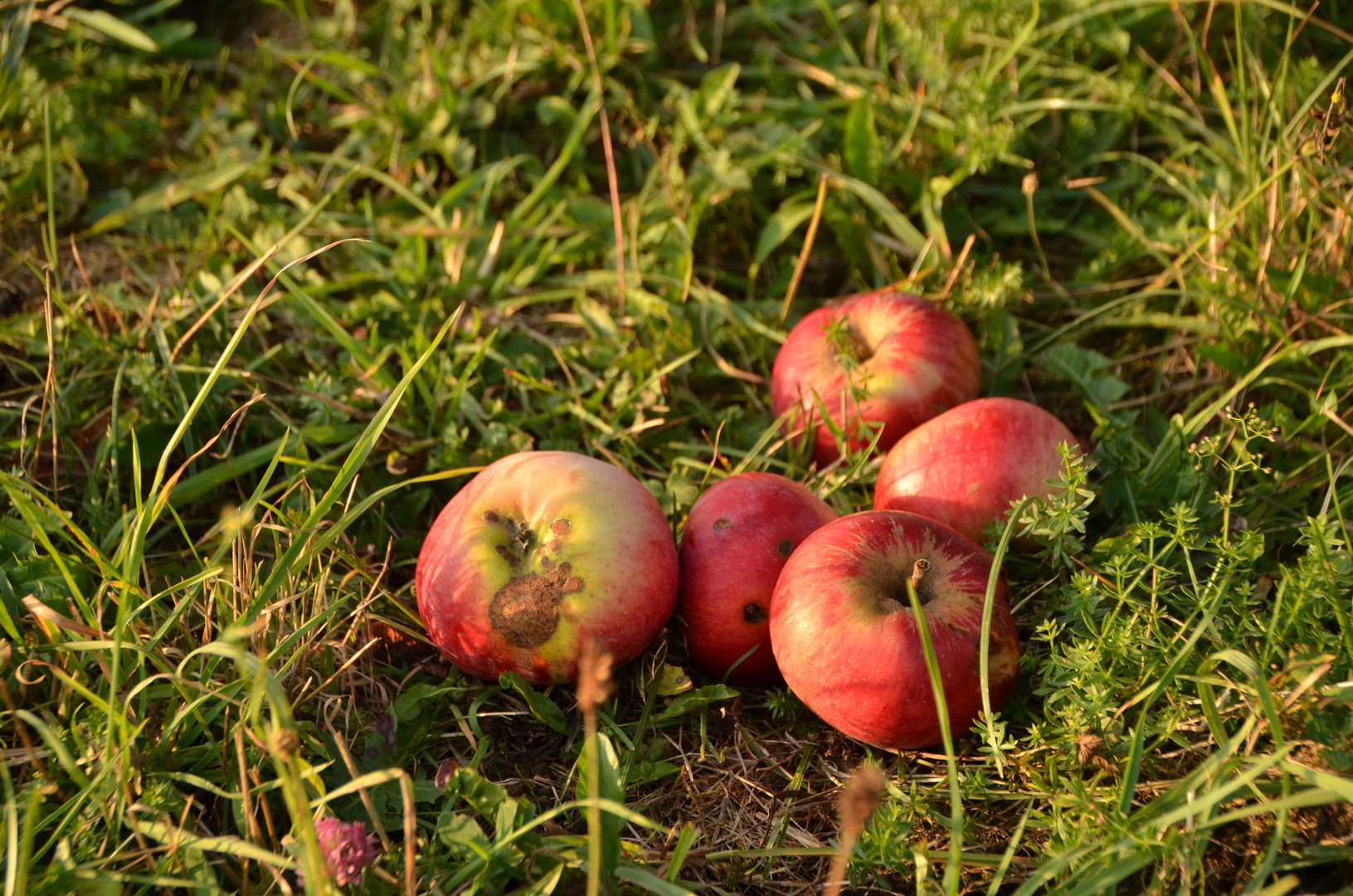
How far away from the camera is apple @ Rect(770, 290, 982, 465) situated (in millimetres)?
2498

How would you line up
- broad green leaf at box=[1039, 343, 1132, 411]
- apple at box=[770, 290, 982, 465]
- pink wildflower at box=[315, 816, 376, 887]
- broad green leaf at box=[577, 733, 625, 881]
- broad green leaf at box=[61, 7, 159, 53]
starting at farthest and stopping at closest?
broad green leaf at box=[61, 7, 159, 53]
broad green leaf at box=[1039, 343, 1132, 411]
apple at box=[770, 290, 982, 465]
broad green leaf at box=[577, 733, 625, 881]
pink wildflower at box=[315, 816, 376, 887]

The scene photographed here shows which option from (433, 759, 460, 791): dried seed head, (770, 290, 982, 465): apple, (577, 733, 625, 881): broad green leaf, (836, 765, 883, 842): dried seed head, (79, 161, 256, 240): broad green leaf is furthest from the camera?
(79, 161, 256, 240): broad green leaf

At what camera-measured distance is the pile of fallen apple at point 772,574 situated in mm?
1851

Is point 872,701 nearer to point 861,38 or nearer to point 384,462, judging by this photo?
point 384,462

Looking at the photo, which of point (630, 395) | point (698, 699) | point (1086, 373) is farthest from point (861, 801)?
point (1086, 373)

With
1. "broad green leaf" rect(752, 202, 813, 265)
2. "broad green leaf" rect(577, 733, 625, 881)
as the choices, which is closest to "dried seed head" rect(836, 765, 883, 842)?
"broad green leaf" rect(577, 733, 625, 881)

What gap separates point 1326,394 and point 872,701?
A: 1.73 metres

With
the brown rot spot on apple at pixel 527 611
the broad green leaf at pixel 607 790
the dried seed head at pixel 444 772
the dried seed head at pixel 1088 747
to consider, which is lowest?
the dried seed head at pixel 444 772

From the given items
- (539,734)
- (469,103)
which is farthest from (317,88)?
(539,734)

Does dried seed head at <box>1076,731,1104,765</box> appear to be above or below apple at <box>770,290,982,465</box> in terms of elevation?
below

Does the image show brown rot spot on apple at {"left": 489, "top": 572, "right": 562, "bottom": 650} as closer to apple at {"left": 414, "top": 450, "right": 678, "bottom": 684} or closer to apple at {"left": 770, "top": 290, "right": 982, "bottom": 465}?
apple at {"left": 414, "top": 450, "right": 678, "bottom": 684}

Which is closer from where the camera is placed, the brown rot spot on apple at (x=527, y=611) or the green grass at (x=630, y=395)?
the green grass at (x=630, y=395)

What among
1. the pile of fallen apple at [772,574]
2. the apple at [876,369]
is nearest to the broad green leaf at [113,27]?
the pile of fallen apple at [772,574]

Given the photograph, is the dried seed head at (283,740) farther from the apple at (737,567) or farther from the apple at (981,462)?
the apple at (981,462)
